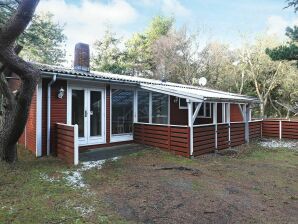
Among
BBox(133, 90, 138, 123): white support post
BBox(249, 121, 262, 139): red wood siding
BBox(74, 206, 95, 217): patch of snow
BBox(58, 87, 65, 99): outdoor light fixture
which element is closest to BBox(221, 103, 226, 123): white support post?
BBox(249, 121, 262, 139): red wood siding

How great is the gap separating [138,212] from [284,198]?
3047 millimetres

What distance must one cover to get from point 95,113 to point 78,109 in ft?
2.23

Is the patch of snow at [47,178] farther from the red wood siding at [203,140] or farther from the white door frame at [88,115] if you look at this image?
the red wood siding at [203,140]

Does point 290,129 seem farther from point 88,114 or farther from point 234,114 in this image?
point 88,114

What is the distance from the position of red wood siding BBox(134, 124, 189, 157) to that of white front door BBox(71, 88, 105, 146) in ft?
5.27

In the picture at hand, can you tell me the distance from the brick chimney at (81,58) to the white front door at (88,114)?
1.60 m

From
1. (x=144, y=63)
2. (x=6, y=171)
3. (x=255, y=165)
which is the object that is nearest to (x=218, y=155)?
(x=255, y=165)

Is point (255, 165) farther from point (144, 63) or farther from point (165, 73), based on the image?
point (144, 63)

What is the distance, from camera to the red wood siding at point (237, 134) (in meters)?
11.9

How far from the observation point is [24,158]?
28.0 feet

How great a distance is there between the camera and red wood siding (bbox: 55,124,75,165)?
301 inches

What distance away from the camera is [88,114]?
31.7ft

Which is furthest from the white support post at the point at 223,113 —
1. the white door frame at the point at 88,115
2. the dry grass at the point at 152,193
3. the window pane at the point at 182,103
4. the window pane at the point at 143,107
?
the white door frame at the point at 88,115

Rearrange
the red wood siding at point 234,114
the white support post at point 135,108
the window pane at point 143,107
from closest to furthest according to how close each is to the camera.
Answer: the white support post at point 135,108
the window pane at point 143,107
the red wood siding at point 234,114
